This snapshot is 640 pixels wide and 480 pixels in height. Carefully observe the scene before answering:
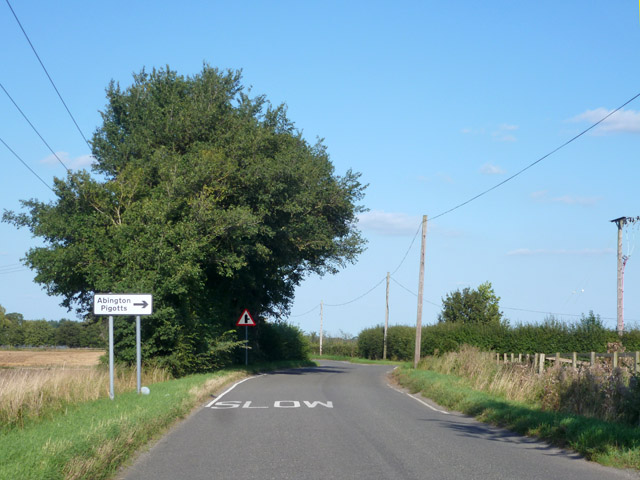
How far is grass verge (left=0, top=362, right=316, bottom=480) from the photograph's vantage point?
8.02 metres

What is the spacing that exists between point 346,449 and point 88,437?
4.04 metres

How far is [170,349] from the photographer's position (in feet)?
91.2

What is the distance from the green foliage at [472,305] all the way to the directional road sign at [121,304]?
6788cm

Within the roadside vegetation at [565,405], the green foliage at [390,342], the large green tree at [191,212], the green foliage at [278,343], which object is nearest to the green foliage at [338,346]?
the green foliage at [390,342]

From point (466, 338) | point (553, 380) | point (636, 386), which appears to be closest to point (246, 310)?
point (466, 338)

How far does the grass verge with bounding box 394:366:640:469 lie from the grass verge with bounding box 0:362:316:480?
711 centimetres

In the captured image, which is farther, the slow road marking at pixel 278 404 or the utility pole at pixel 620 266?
the utility pole at pixel 620 266

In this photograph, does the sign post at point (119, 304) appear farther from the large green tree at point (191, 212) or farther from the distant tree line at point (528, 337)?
the distant tree line at point (528, 337)

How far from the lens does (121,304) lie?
1747cm

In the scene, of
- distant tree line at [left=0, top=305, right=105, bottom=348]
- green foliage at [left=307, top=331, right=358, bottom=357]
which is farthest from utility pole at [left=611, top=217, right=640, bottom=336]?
distant tree line at [left=0, top=305, right=105, bottom=348]

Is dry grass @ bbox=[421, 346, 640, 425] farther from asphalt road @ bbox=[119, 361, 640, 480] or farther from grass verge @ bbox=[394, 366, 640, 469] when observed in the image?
asphalt road @ bbox=[119, 361, 640, 480]

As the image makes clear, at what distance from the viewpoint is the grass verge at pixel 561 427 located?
10922 mm

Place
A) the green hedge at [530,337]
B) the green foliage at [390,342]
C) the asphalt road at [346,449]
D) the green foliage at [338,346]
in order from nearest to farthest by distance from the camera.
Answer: the asphalt road at [346,449], the green hedge at [530,337], the green foliage at [390,342], the green foliage at [338,346]

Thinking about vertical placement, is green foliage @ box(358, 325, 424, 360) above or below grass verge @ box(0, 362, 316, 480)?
below
